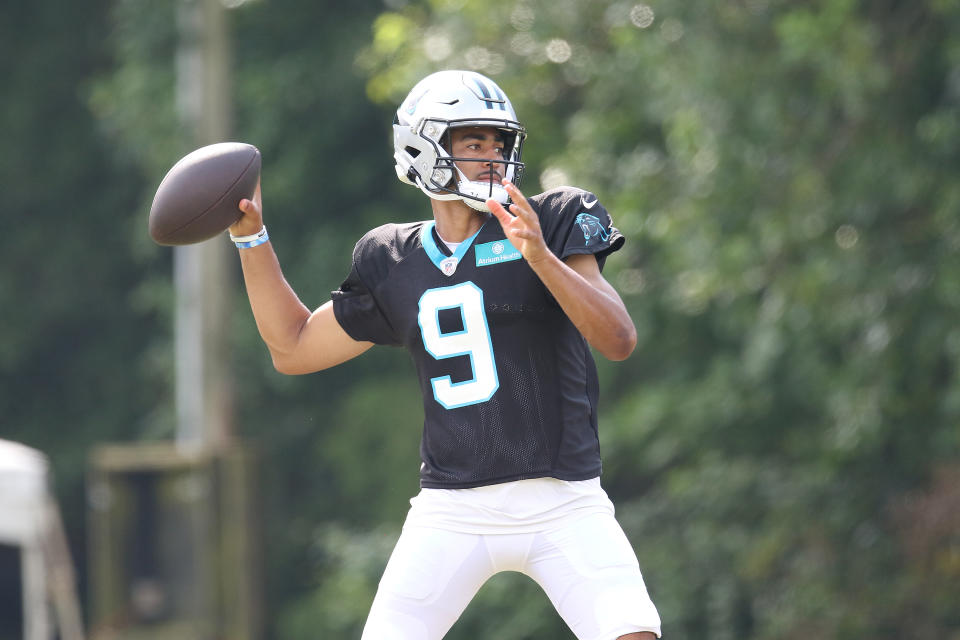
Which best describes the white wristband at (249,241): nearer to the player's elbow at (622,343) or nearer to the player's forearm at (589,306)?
the player's forearm at (589,306)

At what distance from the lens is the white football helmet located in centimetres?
393

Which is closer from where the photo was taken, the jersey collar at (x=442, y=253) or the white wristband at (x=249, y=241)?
the jersey collar at (x=442, y=253)

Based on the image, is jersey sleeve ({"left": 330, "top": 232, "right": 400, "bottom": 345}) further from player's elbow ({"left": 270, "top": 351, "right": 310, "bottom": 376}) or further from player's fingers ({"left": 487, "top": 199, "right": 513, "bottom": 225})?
player's fingers ({"left": 487, "top": 199, "right": 513, "bottom": 225})

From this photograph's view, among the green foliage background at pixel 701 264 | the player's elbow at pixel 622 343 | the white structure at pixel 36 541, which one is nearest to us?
the player's elbow at pixel 622 343

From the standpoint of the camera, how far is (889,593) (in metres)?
9.79

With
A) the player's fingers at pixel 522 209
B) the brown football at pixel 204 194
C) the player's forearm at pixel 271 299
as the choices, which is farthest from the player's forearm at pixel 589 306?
the brown football at pixel 204 194

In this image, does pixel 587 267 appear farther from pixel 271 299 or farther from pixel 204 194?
pixel 204 194

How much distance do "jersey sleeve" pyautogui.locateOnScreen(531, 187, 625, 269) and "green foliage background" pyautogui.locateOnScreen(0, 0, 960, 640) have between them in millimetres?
4865

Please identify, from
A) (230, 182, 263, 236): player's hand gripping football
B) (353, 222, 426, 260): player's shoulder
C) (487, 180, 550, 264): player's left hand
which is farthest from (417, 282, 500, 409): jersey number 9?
(230, 182, 263, 236): player's hand gripping football

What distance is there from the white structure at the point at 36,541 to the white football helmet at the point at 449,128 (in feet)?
23.7

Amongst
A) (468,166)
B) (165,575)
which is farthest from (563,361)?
(165,575)

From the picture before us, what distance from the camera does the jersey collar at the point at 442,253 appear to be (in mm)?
3934

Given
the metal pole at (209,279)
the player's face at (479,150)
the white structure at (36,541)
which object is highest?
the player's face at (479,150)

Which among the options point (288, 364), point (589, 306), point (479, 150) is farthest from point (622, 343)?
point (288, 364)
